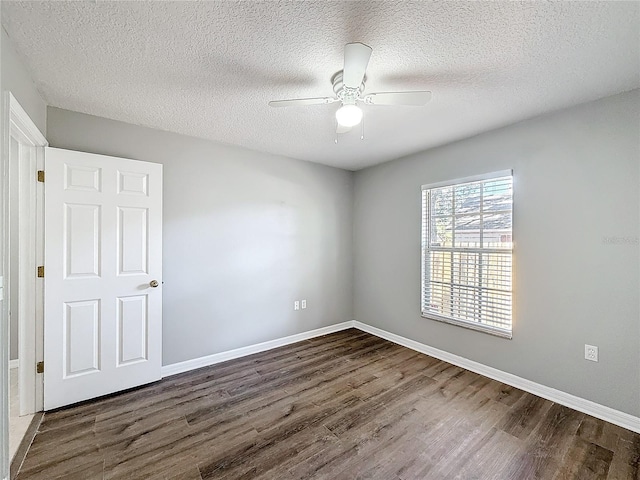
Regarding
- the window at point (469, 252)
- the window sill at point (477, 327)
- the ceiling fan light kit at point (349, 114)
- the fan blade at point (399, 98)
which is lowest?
the window sill at point (477, 327)

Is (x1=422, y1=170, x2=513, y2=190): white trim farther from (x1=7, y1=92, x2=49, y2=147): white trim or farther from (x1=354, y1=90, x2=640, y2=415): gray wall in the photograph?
(x1=7, y1=92, x2=49, y2=147): white trim

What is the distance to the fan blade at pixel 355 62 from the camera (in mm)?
1394

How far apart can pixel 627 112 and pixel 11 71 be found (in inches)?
161

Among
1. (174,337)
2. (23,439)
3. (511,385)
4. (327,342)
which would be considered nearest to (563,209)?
(511,385)

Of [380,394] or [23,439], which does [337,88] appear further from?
[23,439]

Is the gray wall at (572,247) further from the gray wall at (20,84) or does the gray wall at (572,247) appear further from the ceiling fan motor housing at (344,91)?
the gray wall at (20,84)

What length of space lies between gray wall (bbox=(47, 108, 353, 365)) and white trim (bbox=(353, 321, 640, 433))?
4.41ft

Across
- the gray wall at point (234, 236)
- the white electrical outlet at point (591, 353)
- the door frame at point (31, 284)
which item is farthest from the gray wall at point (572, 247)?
the door frame at point (31, 284)

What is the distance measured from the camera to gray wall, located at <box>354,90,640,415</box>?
205 centimetres

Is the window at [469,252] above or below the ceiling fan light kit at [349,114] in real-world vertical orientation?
below

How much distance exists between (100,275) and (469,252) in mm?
3583

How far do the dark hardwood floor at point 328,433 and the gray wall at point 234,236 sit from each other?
652 millimetres

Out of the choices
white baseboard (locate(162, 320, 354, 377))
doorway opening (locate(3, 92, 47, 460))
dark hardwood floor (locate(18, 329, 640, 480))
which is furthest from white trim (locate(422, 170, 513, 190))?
doorway opening (locate(3, 92, 47, 460))

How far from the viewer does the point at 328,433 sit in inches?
77.9
